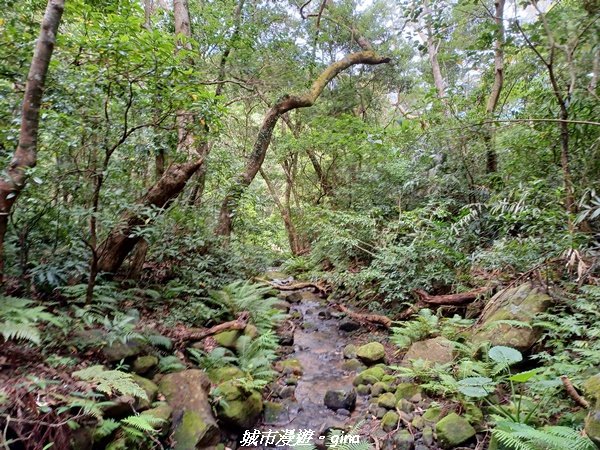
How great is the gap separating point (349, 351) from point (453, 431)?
9.04ft

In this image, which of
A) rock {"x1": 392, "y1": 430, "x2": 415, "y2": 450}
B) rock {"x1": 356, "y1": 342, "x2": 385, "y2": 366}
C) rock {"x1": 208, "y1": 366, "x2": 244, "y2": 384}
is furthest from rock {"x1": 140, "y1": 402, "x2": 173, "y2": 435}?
rock {"x1": 356, "y1": 342, "x2": 385, "y2": 366}

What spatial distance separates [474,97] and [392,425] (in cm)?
802

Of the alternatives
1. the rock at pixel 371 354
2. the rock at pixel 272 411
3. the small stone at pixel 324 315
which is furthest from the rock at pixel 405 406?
the small stone at pixel 324 315

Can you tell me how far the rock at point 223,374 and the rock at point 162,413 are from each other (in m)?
0.97

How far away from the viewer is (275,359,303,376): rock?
209 inches

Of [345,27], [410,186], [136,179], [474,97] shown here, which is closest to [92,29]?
[136,179]

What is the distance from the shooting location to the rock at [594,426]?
7.22 feet

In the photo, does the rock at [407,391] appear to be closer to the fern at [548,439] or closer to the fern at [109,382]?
the fern at [548,439]

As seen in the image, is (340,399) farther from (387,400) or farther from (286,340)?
(286,340)

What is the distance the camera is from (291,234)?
14867 mm

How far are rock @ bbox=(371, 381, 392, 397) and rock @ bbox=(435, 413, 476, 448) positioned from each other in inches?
45.5

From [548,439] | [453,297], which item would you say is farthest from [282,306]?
[548,439]

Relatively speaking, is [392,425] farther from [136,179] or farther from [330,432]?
[136,179]

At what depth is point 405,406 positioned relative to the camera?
3.95 m
